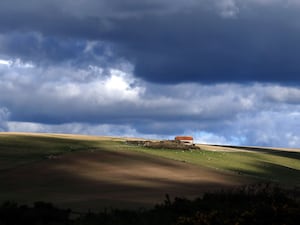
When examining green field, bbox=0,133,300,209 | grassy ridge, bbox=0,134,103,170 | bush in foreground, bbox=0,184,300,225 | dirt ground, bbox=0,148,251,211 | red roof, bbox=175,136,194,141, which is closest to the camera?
bush in foreground, bbox=0,184,300,225

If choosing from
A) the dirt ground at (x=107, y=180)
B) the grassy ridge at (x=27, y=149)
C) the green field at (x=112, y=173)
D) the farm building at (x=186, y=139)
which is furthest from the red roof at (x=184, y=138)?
the dirt ground at (x=107, y=180)

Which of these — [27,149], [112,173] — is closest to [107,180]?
[112,173]

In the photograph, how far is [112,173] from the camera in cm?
4975

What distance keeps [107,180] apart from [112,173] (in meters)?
3.75

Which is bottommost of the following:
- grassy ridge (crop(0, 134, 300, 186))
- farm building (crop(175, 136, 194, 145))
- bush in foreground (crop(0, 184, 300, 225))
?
bush in foreground (crop(0, 184, 300, 225))

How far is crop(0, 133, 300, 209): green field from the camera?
38.4 m

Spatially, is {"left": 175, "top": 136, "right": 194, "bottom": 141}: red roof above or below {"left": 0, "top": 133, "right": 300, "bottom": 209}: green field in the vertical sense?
above

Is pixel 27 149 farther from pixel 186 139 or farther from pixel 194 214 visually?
pixel 194 214

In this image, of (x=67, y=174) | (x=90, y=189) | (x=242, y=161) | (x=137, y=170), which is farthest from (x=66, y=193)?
(x=242, y=161)

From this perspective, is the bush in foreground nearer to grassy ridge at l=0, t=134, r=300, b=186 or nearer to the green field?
the green field

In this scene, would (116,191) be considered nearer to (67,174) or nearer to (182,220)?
(67,174)

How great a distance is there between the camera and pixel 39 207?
2333cm

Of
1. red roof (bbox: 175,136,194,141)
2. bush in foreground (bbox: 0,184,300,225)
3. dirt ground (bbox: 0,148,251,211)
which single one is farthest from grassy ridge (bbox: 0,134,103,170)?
bush in foreground (bbox: 0,184,300,225)

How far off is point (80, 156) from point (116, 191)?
16359mm
